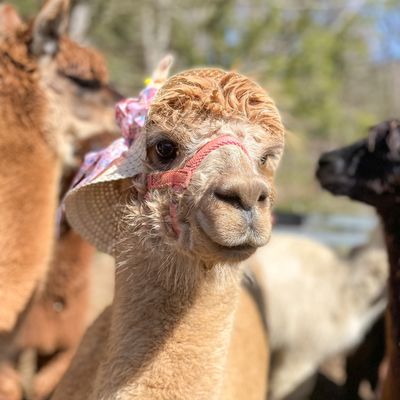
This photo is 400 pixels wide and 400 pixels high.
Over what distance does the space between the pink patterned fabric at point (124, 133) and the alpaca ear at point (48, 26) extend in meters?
1.03

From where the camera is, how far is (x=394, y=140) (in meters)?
4.02

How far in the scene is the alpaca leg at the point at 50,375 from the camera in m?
4.14

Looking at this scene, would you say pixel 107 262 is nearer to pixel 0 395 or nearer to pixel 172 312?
pixel 0 395

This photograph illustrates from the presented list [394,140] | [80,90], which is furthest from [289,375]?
[80,90]

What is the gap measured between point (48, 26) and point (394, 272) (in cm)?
224

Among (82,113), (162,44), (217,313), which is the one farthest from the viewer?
(162,44)

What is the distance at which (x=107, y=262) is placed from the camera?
19.2ft

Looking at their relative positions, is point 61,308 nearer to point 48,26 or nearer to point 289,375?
point 48,26

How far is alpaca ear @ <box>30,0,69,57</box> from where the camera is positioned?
11.8 feet

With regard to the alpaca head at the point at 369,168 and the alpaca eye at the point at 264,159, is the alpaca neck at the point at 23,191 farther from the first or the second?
the alpaca head at the point at 369,168

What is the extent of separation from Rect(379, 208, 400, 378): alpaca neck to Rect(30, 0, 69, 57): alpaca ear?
6.81ft

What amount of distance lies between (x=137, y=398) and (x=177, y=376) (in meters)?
0.15

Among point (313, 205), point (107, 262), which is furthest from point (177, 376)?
point (313, 205)

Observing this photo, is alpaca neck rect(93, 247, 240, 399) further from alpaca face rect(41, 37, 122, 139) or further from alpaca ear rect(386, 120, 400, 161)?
alpaca ear rect(386, 120, 400, 161)
